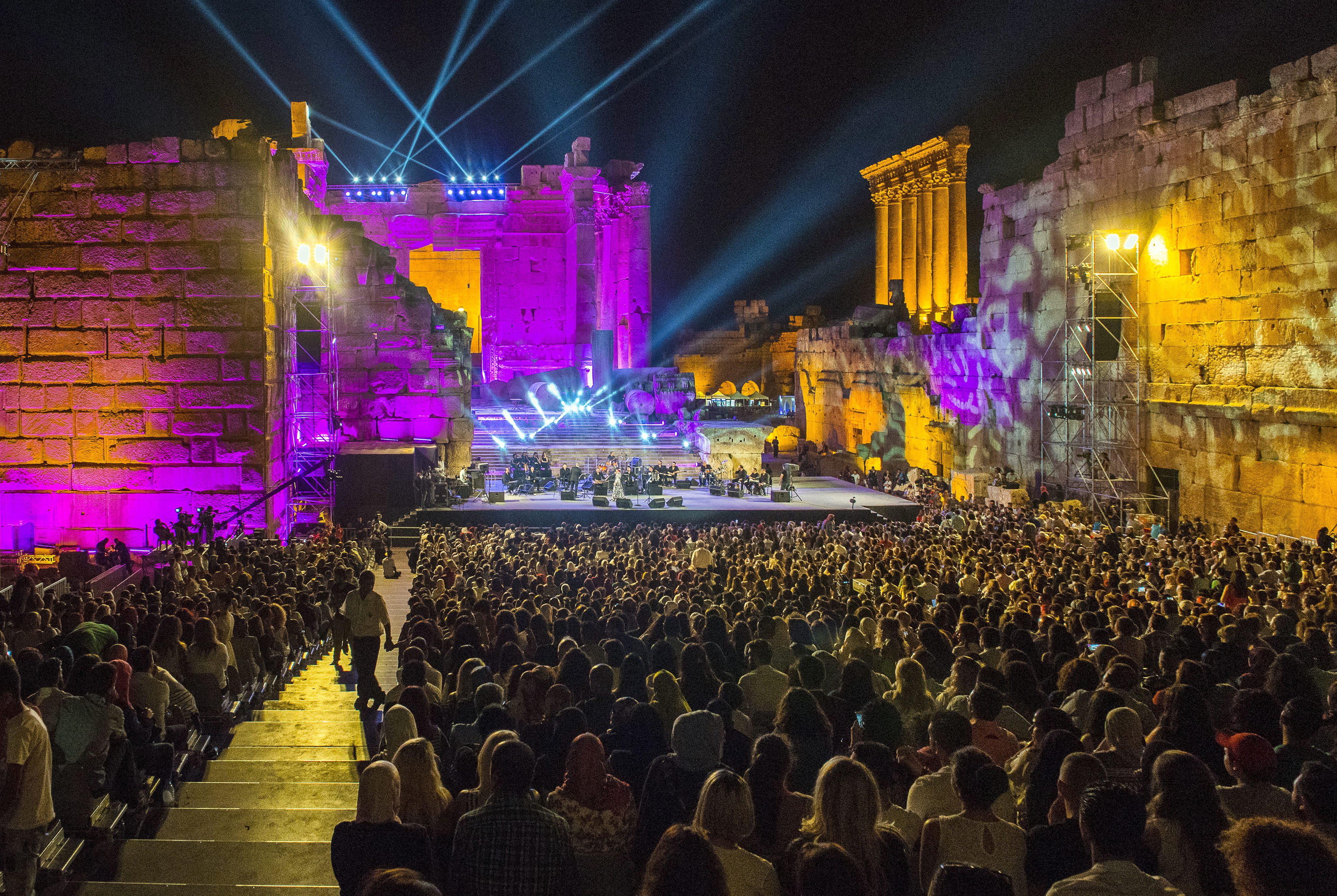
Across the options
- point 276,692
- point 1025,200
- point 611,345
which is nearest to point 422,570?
point 276,692

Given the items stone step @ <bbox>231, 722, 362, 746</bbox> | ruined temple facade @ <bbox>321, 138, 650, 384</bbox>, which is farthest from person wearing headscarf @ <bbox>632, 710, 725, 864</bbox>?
ruined temple facade @ <bbox>321, 138, 650, 384</bbox>

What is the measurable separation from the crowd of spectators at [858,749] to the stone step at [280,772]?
0.84 metres

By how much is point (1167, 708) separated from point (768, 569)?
796cm

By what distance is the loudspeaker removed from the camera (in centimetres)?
2286

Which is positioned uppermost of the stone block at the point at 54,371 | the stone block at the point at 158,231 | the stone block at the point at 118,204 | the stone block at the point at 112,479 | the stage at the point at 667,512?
the stone block at the point at 118,204

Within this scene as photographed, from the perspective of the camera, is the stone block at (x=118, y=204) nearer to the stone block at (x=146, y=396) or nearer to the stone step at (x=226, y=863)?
the stone block at (x=146, y=396)

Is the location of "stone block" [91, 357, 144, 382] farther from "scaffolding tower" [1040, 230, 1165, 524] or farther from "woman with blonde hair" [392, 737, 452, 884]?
"scaffolding tower" [1040, 230, 1165, 524]

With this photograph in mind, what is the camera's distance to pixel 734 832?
3.39m

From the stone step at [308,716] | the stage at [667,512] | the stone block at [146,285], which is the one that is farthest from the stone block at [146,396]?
the stone step at [308,716]

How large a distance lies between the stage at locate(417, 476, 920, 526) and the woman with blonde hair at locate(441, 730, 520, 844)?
17.6 metres

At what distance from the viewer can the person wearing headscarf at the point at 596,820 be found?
3.95 m

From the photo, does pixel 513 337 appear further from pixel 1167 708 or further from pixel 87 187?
pixel 1167 708

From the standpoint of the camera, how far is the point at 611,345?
42.4 m

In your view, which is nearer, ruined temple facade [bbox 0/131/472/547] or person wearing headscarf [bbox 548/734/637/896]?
person wearing headscarf [bbox 548/734/637/896]
